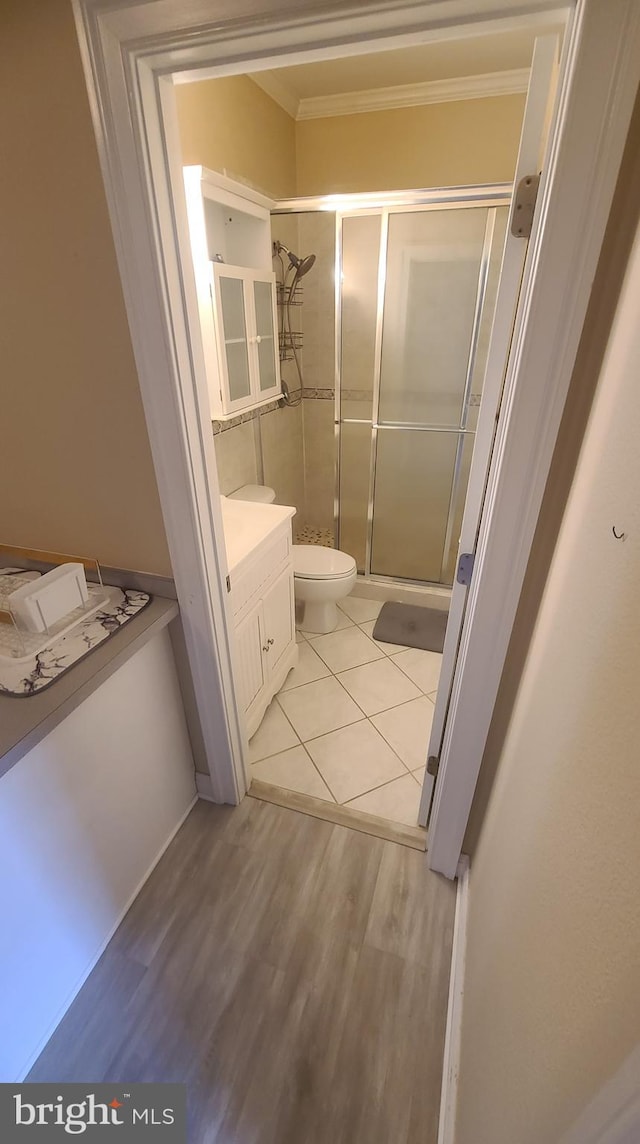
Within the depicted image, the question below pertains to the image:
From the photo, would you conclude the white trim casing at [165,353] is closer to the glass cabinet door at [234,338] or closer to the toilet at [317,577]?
the glass cabinet door at [234,338]

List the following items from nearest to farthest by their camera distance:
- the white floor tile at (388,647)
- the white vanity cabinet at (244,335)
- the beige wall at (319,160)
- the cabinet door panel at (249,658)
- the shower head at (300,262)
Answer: the cabinet door panel at (249,658) → the white vanity cabinet at (244,335) → the beige wall at (319,160) → the white floor tile at (388,647) → the shower head at (300,262)

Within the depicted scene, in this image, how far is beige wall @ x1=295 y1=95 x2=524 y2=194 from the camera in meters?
2.30

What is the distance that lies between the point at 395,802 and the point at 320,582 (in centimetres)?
108

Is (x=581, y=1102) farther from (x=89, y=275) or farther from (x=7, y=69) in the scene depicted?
(x=7, y=69)

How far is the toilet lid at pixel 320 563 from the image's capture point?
2.43 meters

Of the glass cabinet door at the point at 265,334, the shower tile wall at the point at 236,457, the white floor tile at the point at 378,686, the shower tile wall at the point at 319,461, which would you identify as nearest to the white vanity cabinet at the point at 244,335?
the glass cabinet door at the point at 265,334

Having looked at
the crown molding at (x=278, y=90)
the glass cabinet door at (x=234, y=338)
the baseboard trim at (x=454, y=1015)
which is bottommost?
the baseboard trim at (x=454, y=1015)

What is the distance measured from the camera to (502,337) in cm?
93

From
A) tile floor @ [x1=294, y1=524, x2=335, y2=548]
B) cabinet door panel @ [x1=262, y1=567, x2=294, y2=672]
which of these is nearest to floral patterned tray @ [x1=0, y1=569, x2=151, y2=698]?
cabinet door panel @ [x1=262, y1=567, x2=294, y2=672]

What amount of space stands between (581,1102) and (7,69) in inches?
66.9

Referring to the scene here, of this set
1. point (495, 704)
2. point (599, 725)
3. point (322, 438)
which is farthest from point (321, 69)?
point (599, 725)

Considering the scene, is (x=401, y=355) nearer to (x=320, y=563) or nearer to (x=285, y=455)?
(x=285, y=455)

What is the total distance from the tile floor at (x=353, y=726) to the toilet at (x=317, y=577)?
0.36 feet

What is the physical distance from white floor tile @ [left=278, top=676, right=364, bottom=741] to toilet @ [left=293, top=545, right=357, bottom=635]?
43 centimetres
